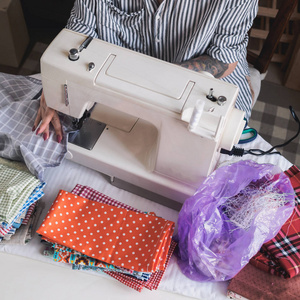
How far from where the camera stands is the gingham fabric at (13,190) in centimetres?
112

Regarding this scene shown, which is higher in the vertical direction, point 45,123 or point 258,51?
point 45,123

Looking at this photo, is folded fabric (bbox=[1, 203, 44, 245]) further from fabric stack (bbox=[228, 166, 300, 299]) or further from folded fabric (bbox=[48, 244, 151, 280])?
fabric stack (bbox=[228, 166, 300, 299])

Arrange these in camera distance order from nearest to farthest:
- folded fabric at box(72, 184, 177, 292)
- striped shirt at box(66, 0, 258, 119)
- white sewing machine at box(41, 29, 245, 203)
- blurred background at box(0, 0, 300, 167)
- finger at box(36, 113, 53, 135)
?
white sewing machine at box(41, 29, 245, 203) < folded fabric at box(72, 184, 177, 292) < finger at box(36, 113, 53, 135) < striped shirt at box(66, 0, 258, 119) < blurred background at box(0, 0, 300, 167)

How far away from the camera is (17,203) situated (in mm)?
→ 1140

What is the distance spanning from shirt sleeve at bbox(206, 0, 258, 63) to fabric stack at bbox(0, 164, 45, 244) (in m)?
0.68

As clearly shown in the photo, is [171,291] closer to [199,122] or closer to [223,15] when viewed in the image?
[199,122]

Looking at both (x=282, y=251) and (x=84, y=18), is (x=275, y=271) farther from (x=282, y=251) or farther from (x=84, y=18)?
(x=84, y=18)

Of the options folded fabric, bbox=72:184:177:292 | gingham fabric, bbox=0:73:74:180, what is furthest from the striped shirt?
folded fabric, bbox=72:184:177:292

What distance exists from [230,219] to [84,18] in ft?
2.62

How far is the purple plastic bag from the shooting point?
110 centimetres

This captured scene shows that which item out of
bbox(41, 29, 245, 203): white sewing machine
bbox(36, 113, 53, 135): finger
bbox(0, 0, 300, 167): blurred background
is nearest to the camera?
bbox(41, 29, 245, 203): white sewing machine

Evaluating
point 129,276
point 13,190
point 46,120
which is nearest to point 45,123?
point 46,120

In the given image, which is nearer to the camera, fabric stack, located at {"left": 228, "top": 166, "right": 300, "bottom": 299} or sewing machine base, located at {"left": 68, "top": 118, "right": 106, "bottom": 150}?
fabric stack, located at {"left": 228, "top": 166, "right": 300, "bottom": 299}

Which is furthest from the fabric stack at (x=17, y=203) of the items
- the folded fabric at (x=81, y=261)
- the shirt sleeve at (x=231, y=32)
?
the shirt sleeve at (x=231, y=32)
